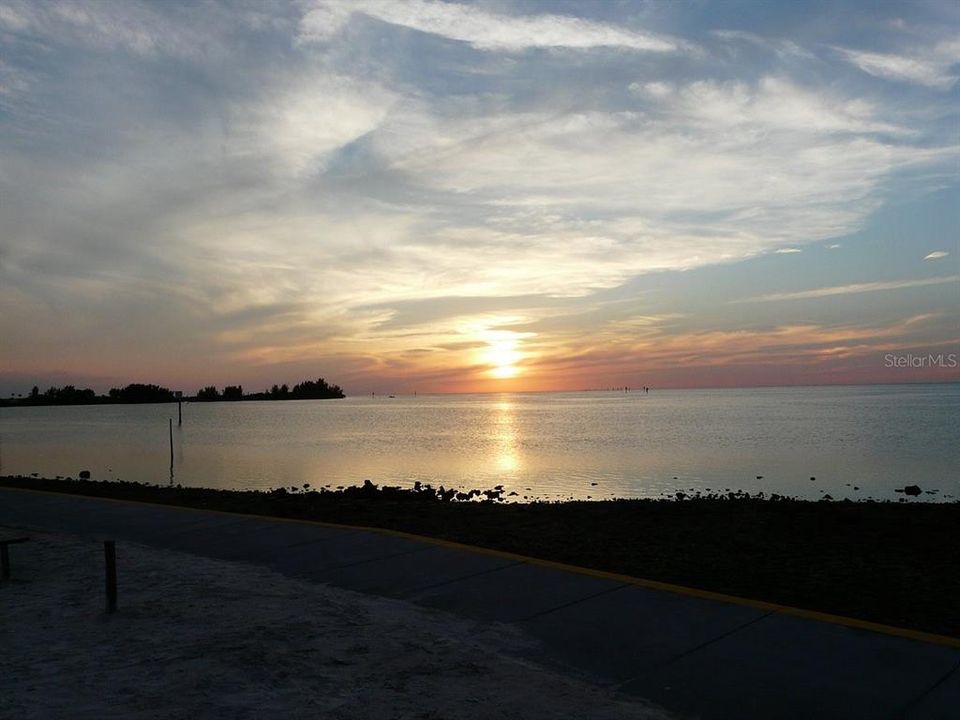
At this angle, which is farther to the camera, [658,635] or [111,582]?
[111,582]

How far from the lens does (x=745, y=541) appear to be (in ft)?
34.7

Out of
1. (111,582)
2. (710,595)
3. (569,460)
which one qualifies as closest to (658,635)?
(710,595)

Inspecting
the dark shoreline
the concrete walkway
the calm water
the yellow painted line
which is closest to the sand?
the concrete walkway

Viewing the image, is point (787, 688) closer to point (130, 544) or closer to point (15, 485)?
point (130, 544)

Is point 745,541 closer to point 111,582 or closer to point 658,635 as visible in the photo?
point 658,635

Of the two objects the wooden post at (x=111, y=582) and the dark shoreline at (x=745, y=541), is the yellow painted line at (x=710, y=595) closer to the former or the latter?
the dark shoreline at (x=745, y=541)

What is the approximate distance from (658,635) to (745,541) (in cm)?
478

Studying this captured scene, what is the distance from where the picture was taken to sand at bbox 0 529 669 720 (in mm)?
5086

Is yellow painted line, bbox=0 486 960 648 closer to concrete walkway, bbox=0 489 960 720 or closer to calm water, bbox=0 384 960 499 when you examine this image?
concrete walkway, bbox=0 489 960 720

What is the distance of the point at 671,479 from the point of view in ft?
96.8

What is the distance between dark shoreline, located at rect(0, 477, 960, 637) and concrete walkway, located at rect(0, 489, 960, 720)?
974 millimetres

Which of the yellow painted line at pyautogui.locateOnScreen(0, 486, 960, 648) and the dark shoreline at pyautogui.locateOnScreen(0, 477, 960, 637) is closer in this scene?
the yellow painted line at pyautogui.locateOnScreen(0, 486, 960, 648)

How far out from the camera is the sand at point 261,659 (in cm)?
509

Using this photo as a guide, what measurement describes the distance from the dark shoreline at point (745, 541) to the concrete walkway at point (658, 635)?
974mm
